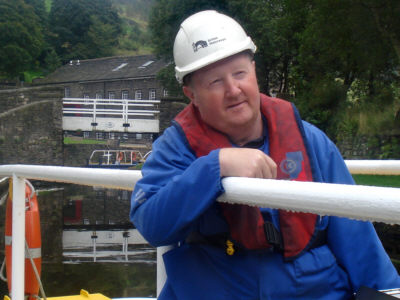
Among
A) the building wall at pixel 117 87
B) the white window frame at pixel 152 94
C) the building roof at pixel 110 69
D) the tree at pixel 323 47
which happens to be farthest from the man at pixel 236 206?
the white window frame at pixel 152 94

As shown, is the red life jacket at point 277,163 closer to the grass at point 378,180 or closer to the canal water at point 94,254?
the canal water at point 94,254

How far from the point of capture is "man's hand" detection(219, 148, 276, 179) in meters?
1.02

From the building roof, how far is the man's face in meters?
40.6

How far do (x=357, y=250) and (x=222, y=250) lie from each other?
31cm

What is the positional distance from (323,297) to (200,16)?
0.67 m

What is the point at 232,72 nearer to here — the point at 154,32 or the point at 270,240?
the point at 270,240

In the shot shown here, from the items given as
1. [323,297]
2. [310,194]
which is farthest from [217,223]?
[310,194]

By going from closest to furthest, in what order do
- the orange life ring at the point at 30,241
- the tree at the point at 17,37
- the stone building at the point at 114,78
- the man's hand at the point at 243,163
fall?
the man's hand at the point at 243,163 < the orange life ring at the point at 30,241 < the stone building at the point at 114,78 < the tree at the point at 17,37

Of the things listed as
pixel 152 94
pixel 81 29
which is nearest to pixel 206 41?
pixel 152 94

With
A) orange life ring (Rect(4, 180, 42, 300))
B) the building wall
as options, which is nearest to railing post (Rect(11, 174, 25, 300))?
orange life ring (Rect(4, 180, 42, 300))

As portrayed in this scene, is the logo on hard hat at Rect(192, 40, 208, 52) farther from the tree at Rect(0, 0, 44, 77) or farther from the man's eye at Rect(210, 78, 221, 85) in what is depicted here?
the tree at Rect(0, 0, 44, 77)

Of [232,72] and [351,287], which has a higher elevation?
[232,72]

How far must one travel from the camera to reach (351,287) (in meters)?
1.25

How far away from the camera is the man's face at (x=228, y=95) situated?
126 centimetres
